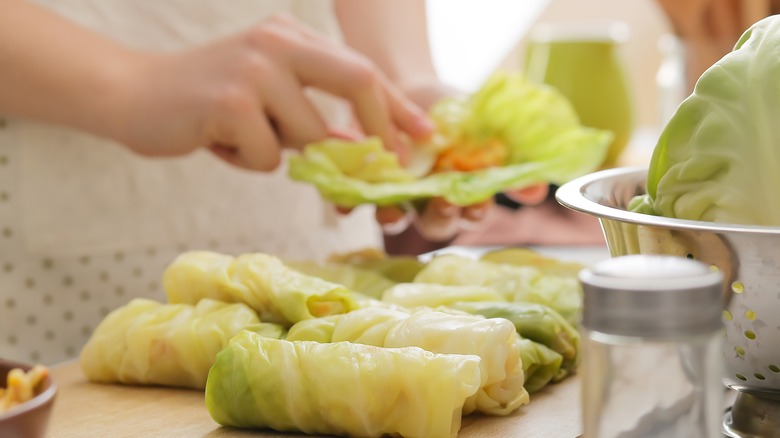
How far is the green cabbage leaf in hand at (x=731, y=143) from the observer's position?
773 millimetres

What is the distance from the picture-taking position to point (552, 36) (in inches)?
98.7

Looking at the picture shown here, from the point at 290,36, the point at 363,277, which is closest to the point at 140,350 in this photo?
the point at 363,277

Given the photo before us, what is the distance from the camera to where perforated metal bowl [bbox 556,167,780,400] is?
0.72 metres

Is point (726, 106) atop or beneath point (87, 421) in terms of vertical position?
atop

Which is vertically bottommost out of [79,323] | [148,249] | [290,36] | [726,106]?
[79,323]

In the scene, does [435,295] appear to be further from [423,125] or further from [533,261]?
[423,125]

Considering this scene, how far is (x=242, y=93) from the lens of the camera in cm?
137

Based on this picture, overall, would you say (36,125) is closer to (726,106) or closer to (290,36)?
(290,36)

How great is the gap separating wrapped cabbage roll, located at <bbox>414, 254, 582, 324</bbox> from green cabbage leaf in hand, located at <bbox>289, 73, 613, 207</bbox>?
0.22 meters

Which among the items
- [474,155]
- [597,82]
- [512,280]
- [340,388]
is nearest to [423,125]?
[474,155]

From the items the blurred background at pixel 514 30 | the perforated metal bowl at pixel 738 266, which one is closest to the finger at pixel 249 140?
the perforated metal bowl at pixel 738 266

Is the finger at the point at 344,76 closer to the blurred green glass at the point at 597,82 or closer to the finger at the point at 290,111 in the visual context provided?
the finger at the point at 290,111

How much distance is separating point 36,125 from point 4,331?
34cm

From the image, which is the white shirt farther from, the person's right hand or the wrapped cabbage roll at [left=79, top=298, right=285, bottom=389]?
the wrapped cabbage roll at [left=79, top=298, right=285, bottom=389]
